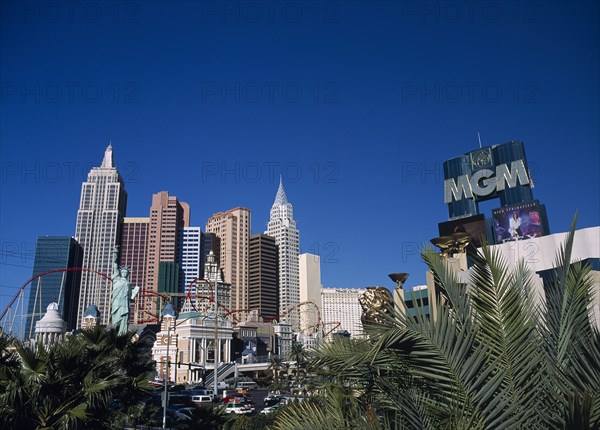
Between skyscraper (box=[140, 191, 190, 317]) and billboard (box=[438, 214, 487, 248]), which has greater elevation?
skyscraper (box=[140, 191, 190, 317])

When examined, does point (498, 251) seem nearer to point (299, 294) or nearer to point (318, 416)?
point (318, 416)

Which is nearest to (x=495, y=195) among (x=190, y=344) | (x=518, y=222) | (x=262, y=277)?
(x=518, y=222)

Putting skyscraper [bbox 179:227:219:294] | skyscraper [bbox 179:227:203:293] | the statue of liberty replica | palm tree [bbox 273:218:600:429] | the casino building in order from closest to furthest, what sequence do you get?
palm tree [bbox 273:218:600:429] → the statue of liberty replica → the casino building → skyscraper [bbox 179:227:203:293] → skyscraper [bbox 179:227:219:294]

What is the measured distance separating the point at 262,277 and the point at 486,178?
11464cm

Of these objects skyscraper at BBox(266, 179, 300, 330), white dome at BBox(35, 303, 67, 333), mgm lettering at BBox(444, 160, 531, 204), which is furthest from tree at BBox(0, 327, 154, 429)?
skyscraper at BBox(266, 179, 300, 330)

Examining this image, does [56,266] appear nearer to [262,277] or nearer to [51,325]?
[262,277]

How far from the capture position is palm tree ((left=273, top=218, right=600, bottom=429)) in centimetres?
483

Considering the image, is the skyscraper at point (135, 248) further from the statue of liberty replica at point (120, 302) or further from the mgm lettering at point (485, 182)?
the statue of liberty replica at point (120, 302)

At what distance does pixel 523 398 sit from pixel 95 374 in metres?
11.4

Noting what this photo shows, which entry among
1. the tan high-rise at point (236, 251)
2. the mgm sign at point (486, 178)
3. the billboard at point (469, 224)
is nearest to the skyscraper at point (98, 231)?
the tan high-rise at point (236, 251)

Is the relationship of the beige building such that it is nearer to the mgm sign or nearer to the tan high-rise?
the mgm sign

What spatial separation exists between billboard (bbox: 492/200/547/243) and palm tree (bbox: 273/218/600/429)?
215 feet

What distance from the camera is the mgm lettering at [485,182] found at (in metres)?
74.1

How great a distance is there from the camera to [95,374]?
12.9 m
